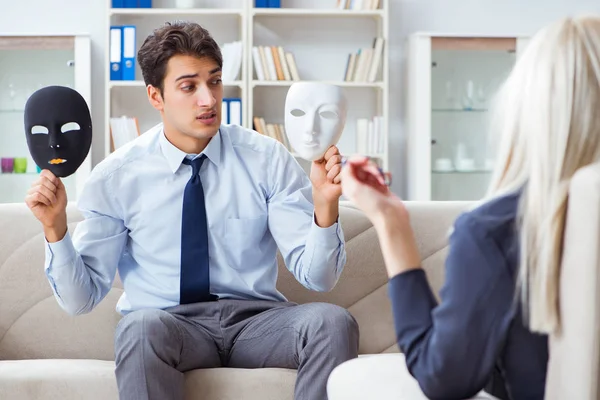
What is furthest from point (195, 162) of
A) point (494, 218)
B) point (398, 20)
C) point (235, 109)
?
point (398, 20)

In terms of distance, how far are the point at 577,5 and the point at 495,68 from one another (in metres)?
0.80

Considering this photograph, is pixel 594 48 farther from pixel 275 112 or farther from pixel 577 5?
pixel 577 5

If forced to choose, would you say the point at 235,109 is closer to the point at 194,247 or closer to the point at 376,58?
the point at 376,58

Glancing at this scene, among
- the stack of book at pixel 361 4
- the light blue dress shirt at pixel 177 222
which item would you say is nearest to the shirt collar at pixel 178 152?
the light blue dress shirt at pixel 177 222

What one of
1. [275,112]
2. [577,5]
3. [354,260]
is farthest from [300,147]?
[577,5]

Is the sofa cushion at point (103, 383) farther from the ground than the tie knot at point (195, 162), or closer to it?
closer to it

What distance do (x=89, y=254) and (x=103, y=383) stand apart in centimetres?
31

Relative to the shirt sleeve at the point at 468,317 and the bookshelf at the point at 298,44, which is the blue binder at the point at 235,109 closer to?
the bookshelf at the point at 298,44

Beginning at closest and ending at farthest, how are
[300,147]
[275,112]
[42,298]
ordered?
[300,147] < [42,298] < [275,112]

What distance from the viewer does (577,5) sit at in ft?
17.5

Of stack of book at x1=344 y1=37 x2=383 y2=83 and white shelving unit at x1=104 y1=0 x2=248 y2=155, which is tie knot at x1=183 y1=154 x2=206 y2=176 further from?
stack of book at x1=344 y1=37 x2=383 y2=83

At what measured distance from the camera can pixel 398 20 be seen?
5219mm

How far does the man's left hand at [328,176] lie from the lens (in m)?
1.77

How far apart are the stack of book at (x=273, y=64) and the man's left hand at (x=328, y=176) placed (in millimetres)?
3128
